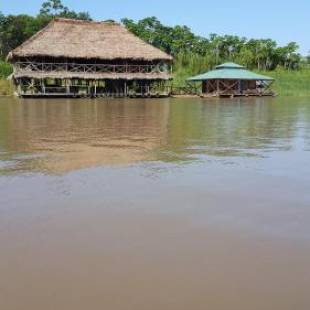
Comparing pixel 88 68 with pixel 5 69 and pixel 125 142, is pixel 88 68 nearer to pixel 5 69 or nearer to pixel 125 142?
pixel 5 69

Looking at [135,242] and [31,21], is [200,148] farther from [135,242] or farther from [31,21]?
[31,21]

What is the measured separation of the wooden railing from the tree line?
1653 cm

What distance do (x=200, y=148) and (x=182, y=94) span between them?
111 ft

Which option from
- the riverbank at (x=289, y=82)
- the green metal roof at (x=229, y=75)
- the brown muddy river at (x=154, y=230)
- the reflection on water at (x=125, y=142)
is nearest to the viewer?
the brown muddy river at (x=154, y=230)

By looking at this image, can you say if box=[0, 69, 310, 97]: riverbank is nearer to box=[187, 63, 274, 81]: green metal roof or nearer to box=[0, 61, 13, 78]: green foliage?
box=[187, 63, 274, 81]: green metal roof

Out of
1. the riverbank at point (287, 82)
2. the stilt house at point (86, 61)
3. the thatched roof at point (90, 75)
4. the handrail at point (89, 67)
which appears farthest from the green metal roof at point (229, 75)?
the riverbank at point (287, 82)

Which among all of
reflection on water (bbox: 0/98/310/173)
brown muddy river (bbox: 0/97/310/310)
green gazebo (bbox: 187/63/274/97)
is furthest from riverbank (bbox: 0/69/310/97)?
brown muddy river (bbox: 0/97/310/310)

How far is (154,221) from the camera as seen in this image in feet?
14.3

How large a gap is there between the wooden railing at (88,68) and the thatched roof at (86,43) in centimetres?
108

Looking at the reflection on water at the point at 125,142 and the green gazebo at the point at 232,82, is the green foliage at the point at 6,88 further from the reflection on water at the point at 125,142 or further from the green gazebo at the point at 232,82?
the reflection on water at the point at 125,142

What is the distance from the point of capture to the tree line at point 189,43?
2267 inches

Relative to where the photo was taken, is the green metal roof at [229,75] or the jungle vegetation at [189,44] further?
the jungle vegetation at [189,44]

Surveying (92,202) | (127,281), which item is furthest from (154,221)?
(127,281)

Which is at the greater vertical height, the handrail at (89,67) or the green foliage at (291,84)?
the handrail at (89,67)
